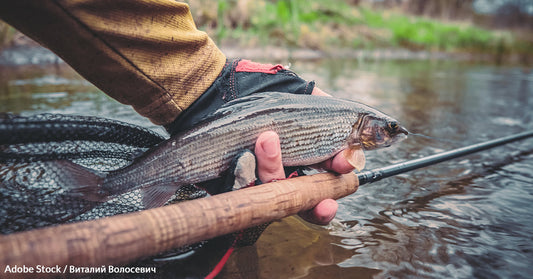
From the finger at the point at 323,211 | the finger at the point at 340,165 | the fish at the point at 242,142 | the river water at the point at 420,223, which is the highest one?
the fish at the point at 242,142

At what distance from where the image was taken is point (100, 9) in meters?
1.59

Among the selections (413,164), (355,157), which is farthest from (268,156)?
(413,164)

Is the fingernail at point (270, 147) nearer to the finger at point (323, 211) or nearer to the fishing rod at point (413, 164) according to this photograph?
the finger at point (323, 211)

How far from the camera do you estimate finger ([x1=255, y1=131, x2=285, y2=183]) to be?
1732mm

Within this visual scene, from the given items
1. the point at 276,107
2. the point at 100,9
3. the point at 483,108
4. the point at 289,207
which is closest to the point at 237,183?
the point at 289,207

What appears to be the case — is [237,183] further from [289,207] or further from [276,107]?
[276,107]

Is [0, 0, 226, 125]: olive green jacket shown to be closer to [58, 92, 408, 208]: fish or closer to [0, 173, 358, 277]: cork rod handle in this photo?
[58, 92, 408, 208]: fish

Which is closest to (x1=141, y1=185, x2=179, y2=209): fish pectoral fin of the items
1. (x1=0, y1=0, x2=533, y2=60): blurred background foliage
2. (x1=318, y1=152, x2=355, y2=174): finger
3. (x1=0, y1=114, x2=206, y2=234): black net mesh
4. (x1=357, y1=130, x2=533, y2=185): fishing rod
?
(x1=0, y1=114, x2=206, y2=234): black net mesh

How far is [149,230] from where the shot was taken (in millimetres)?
1138

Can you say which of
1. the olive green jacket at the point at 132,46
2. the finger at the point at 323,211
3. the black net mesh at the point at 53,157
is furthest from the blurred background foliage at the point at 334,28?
the finger at the point at 323,211

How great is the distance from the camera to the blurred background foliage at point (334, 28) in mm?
10914

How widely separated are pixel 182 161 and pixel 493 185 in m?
2.50

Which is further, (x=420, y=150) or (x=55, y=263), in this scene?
(x=420, y=150)

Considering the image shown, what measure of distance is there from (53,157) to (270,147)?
1052 millimetres
